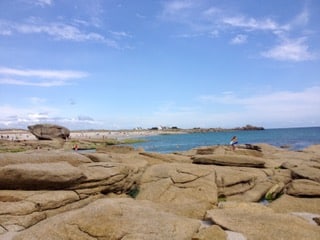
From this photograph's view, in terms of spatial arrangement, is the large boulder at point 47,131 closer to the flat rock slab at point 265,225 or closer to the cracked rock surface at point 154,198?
the cracked rock surface at point 154,198

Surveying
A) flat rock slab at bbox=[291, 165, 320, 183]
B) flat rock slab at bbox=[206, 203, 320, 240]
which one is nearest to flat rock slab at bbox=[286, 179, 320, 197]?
flat rock slab at bbox=[291, 165, 320, 183]

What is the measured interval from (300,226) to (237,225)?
2284mm

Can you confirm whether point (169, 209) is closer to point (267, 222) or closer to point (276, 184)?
point (267, 222)

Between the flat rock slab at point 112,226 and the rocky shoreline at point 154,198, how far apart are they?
0.03 meters

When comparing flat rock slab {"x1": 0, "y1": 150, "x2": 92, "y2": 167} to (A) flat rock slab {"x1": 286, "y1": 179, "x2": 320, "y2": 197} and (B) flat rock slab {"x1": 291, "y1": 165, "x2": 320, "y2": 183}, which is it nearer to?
(A) flat rock slab {"x1": 286, "y1": 179, "x2": 320, "y2": 197}

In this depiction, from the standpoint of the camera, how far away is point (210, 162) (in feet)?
80.4

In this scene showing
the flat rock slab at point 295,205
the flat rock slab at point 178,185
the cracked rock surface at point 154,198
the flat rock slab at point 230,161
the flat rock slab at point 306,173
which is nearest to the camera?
the cracked rock surface at point 154,198

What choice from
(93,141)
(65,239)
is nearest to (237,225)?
(65,239)

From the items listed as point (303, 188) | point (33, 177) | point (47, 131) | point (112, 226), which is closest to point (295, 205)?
point (303, 188)

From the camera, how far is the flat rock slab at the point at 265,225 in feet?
39.1

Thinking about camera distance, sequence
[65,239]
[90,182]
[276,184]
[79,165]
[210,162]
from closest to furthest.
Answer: [65,239]
[90,182]
[79,165]
[276,184]
[210,162]

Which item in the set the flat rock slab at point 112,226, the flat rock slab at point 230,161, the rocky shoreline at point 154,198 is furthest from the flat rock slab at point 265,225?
the flat rock slab at point 230,161

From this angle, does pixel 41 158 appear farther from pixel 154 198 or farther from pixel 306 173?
pixel 306 173

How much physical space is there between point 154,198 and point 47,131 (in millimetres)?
79505
